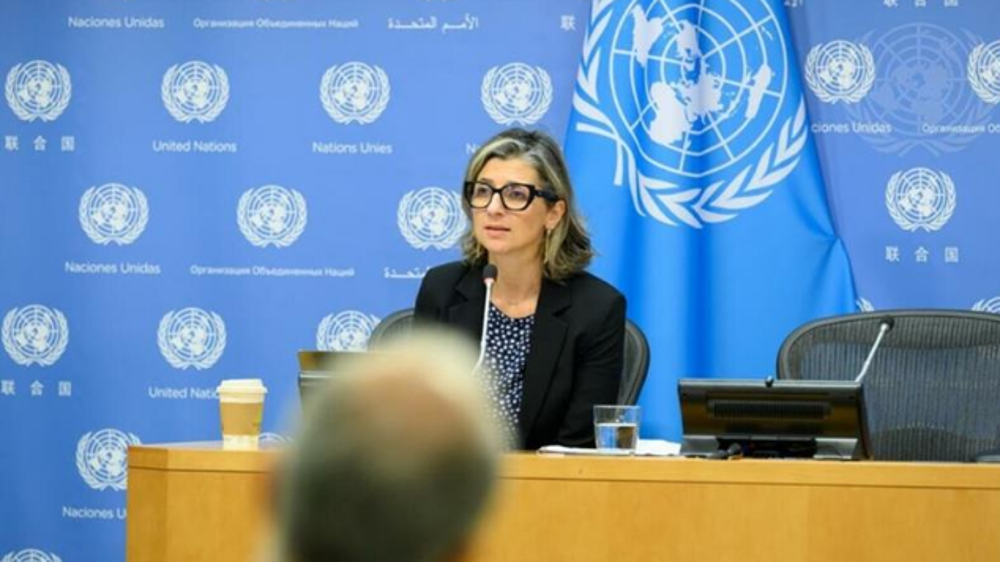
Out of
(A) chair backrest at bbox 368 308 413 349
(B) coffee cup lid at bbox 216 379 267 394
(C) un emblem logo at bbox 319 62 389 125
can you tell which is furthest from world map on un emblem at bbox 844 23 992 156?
(B) coffee cup lid at bbox 216 379 267 394

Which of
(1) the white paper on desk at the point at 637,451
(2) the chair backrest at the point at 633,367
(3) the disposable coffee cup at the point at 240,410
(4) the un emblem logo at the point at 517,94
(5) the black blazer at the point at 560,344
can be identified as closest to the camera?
(1) the white paper on desk at the point at 637,451

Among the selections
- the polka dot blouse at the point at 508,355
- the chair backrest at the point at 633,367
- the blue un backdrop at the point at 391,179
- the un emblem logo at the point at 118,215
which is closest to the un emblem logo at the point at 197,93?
the blue un backdrop at the point at 391,179

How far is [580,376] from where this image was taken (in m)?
3.78

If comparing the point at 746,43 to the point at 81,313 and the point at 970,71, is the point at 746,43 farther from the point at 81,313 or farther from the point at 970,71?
the point at 81,313

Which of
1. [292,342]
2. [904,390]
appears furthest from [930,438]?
[292,342]

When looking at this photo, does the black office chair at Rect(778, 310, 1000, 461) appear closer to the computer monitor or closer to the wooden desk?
the computer monitor

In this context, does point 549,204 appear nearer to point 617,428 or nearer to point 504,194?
point 504,194

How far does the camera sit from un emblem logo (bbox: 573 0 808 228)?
4703mm

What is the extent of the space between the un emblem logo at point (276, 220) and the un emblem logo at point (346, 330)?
0.99ft

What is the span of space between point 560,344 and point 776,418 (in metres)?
0.90

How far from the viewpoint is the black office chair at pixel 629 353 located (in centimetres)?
388

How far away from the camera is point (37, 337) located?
5.12 meters

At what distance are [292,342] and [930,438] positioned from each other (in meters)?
2.15

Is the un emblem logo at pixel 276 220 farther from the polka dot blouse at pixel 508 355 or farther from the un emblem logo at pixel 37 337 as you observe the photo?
the polka dot blouse at pixel 508 355
